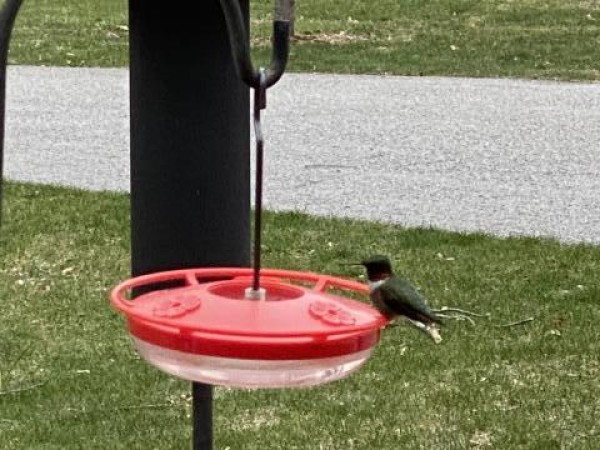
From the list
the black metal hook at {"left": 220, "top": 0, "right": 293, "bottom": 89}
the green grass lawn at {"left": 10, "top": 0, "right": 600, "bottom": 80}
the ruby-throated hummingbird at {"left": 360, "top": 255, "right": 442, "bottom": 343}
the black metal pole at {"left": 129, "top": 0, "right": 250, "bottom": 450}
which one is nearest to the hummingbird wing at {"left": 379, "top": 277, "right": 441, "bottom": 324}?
the ruby-throated hummingbird at {"left": 360, "top": 255, "right": 442, "bottom": 343}

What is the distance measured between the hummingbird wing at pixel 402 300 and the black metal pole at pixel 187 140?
141cm

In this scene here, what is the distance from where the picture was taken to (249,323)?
6.64 ft

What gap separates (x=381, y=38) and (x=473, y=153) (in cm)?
559

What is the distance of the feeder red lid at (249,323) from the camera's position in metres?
1.97

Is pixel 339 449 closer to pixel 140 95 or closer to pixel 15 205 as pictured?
pixel 140 95

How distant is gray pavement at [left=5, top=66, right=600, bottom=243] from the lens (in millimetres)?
7477

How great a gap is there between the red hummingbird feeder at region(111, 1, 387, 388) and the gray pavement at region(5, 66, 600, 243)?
471cm

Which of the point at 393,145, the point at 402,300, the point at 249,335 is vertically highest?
the point at 249,335

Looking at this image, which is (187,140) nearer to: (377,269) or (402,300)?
(377,269)

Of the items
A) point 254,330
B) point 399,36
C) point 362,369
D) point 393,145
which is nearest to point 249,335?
point 254,330

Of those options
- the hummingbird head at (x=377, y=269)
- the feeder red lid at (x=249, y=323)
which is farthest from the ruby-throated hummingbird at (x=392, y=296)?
the feeder red lid at (x=249, y=323)

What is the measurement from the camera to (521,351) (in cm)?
499

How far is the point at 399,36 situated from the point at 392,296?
12.2 m

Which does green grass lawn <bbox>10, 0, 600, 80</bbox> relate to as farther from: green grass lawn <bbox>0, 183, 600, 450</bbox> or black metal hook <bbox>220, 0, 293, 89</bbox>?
black metal hook <bbox>220, 0, 293, 89</bbox>
